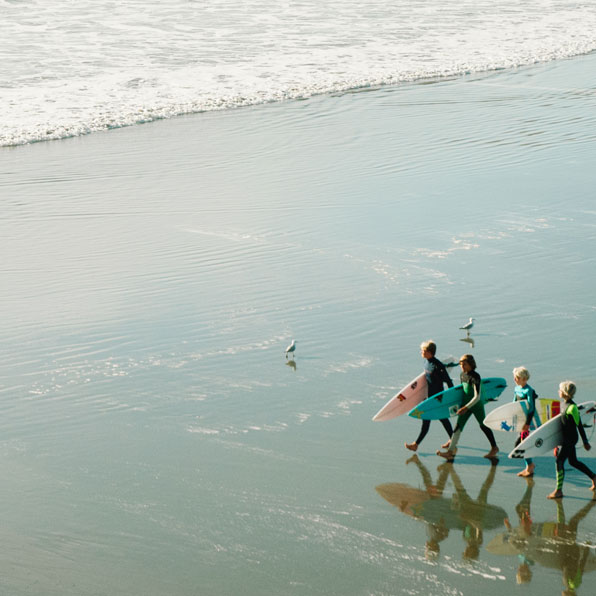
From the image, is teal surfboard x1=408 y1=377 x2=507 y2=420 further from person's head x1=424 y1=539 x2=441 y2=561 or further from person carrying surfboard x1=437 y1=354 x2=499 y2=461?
person's head x1=424 y1=539 x2=441 y2=561

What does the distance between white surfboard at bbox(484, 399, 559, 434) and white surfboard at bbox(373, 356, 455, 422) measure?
811 mm

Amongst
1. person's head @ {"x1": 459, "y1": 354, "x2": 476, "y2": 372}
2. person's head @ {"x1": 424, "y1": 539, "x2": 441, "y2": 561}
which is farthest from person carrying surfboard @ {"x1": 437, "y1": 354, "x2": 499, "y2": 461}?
person's head @ {"x1": 424, "y1": 539, "x2": 441, "y2": 561}

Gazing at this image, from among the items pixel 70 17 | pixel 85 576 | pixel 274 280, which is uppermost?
pixel 70 17

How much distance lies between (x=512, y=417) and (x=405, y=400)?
119cm

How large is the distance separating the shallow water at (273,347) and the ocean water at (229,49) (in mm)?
8492

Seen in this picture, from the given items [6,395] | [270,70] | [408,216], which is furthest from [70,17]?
[6,395]

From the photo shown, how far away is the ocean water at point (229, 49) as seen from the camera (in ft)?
100

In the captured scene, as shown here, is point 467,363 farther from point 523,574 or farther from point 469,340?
point 469,340

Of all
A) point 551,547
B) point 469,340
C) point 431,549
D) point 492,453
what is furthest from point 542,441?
point 469,340

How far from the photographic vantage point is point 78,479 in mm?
8188

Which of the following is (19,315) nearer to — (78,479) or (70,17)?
(78,479)

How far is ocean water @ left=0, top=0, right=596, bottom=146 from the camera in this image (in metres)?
30.5

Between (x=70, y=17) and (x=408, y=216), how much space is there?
34481 millimetres

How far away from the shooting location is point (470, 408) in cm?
828
